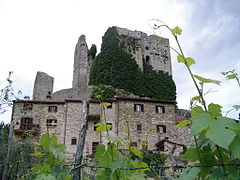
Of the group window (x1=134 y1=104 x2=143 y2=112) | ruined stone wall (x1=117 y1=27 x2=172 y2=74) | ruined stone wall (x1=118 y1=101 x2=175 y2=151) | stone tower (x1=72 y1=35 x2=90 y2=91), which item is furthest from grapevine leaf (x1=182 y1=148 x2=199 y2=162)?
ruined stone wall (x1=117 y1=27 x2=172 y2=74)

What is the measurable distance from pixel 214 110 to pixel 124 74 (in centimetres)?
3064

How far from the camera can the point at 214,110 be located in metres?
1.02

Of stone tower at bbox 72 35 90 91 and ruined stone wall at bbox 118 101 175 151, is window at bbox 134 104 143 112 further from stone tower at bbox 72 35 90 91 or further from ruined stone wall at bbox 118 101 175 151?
stone tower at bbox 72 35 90 91

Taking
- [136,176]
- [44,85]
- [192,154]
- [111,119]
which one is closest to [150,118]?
[111,119]

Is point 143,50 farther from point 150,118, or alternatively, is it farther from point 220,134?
Answer: point 220,134

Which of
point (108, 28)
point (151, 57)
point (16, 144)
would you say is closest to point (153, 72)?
point (151, 57)

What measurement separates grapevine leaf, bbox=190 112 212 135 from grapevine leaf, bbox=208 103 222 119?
2.6 inches

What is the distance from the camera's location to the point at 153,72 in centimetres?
3484

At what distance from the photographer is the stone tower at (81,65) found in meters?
34.1

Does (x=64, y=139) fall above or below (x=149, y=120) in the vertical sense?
below

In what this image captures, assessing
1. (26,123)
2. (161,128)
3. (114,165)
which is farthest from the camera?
(161,128)

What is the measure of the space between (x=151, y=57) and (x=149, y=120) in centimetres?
1486

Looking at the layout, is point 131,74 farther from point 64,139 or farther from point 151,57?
point 64,139

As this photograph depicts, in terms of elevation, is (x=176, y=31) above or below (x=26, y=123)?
below
